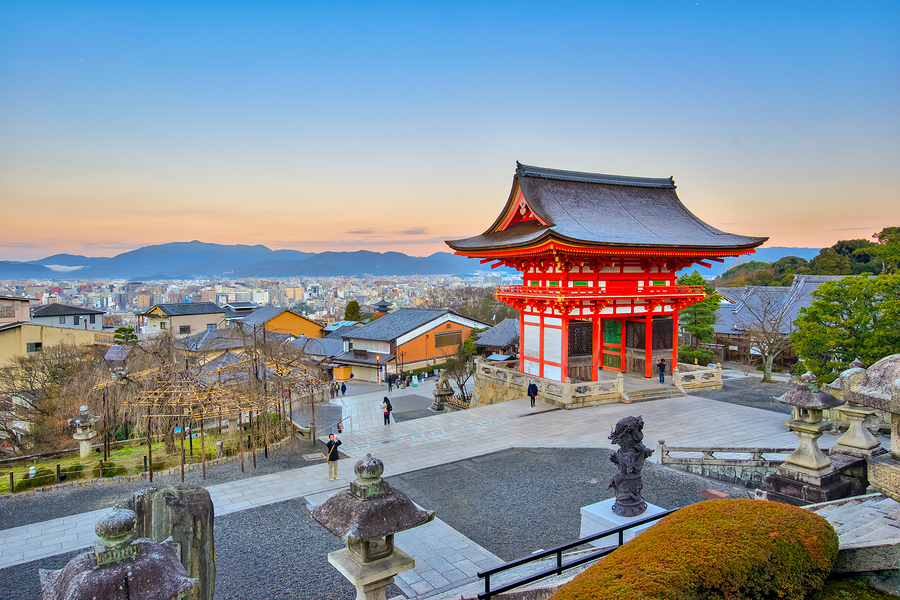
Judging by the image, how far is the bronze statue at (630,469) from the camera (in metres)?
7.66

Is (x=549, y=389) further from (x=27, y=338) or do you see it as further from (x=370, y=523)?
(x=27, y=338)

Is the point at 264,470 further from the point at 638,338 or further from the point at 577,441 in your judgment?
the point at 638,338

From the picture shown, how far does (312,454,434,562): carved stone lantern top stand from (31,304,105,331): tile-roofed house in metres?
50.3

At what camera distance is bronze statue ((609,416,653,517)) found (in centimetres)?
766

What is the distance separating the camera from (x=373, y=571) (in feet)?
18.0

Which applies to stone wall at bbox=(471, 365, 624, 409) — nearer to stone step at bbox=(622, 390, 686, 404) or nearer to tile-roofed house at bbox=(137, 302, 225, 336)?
stone step at bbox=(622, 390, 686, 404)

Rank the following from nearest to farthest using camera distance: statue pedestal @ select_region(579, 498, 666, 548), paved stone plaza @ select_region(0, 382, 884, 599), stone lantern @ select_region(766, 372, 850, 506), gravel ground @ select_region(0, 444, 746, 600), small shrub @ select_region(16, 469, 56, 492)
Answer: stone lantern @ select_region(766, 372, 850, 506), statue pedestal @ select_region(579, 498, 666, 548), gravel ground @ select_region(0, 444, 746, 600), paved stone plaza @ select_region(0, 382, 884, 599), small shrub @ select_region(16, 469, 56, 492)

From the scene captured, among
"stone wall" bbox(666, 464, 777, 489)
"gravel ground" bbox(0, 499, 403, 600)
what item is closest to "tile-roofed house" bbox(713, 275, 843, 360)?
"stone wall" bbox(666, 464, 777, 489)

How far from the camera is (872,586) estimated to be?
4.63 meters

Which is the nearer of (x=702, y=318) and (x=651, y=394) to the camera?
(x=651, y=394)

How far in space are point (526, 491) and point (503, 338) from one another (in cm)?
3112

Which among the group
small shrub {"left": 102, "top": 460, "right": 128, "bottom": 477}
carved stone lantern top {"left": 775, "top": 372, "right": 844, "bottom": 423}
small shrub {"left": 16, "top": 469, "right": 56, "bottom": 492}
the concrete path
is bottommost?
small shrub {"left": 102, "top": 460, "right": 128, "bottom": 477}

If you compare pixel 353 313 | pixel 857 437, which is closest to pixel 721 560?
pixel 857 437

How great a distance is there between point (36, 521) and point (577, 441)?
1395 centimetres
